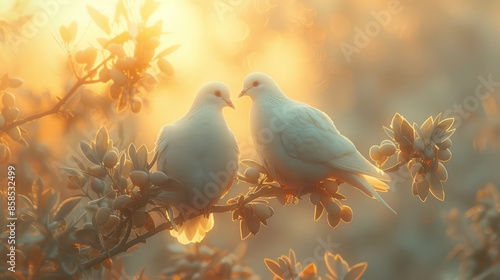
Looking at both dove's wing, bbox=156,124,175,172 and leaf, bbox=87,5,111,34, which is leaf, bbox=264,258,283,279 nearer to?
dove's wing, bbox=156,124,175,172

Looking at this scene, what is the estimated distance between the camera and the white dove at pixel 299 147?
599 mm

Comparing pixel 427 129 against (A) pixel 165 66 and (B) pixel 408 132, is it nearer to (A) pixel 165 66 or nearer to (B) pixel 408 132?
(B) pixel 408 132

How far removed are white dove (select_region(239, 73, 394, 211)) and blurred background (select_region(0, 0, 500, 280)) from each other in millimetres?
320

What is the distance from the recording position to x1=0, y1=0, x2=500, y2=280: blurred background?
1.12 meters

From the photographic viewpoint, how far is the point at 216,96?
2.05 feet

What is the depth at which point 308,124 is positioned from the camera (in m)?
0.64

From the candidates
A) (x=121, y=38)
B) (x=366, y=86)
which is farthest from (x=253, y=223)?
(x=366, y=86)

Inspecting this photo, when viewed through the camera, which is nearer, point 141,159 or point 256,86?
point 141,159

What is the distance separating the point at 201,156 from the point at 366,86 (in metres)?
1.06

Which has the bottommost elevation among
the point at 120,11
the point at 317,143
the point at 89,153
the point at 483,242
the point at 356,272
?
the point at 483,242

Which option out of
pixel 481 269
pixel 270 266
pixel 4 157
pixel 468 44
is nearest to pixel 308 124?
pixel 270 266

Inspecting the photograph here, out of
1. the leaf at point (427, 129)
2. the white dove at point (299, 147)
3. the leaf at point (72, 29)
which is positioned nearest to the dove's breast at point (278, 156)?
the white dove at point (299, 147)

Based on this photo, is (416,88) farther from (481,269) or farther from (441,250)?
(481,269)

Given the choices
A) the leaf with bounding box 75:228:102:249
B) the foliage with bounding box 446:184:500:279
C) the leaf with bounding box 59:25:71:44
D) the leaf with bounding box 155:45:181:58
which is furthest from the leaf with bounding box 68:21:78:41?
the foliage with bounding box 446:184:500:279
